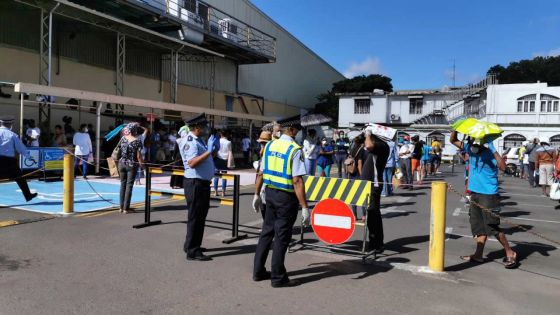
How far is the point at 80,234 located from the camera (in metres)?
7.03

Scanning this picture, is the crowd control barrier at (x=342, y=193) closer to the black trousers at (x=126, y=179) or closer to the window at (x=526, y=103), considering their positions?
the black trousers at (x=126, y=179)

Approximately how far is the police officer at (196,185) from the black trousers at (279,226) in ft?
4.11

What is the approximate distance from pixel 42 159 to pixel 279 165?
11305mm

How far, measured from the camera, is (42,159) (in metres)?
13.6

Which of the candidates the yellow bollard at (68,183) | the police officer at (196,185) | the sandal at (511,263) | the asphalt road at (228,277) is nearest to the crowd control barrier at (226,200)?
the asphalt road at (228,277)

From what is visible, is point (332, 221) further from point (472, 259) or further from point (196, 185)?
point (472, 259)

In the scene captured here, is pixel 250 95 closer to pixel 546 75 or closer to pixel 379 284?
pixel 379 284

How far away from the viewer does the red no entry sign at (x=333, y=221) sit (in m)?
5.89

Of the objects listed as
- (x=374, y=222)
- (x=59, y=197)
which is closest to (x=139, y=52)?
(x=59, y=197)

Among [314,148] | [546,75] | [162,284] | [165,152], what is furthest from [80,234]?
[546,75]

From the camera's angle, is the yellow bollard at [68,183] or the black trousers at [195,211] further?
the yellow bollard at [68,183]

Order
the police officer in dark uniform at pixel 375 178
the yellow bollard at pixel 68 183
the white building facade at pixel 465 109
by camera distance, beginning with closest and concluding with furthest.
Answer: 1. the police officer in dark uniform at pixel 375 178
2. the yellow bollard at pixel 68 183
3. the white building facade at pixel 465 109

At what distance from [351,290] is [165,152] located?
14.9 metres

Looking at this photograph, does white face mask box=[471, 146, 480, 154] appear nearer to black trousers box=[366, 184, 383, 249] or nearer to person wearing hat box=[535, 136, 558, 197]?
black trousers box=[366, 184, 383, 249]
